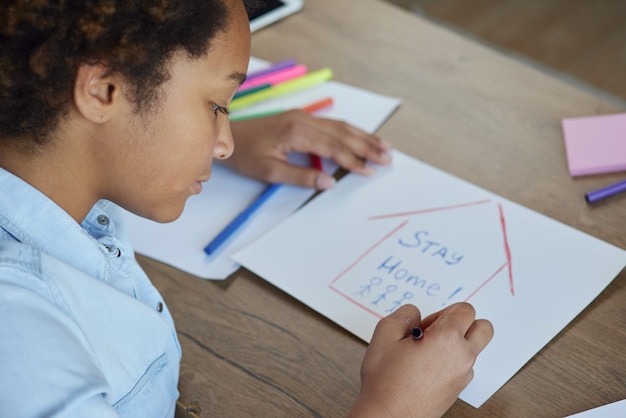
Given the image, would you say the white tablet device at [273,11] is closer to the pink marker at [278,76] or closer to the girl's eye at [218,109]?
the pink marker at [278,76]

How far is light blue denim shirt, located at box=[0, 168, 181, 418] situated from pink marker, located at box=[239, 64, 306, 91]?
0.37 m

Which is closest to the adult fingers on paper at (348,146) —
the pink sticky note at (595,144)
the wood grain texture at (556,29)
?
the pink sticky note at (595,144)

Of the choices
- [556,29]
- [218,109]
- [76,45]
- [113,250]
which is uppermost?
[76,45]

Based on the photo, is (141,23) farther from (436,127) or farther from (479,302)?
(436,127)

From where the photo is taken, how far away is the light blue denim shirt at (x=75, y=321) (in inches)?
23.8

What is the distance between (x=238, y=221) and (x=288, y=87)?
29cm

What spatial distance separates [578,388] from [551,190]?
0.96 feet

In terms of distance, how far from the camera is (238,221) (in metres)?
1.00

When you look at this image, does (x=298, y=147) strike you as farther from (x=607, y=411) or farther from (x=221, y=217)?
(x=607, y=411)

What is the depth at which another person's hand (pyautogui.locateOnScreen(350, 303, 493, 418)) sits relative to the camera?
28.8 inches

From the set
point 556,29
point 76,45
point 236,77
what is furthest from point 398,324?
point 556,29

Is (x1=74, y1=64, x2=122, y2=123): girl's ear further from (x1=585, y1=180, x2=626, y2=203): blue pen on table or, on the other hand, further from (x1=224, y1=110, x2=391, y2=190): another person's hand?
(x1=585, y1=180, x2=626, y2=203): blue pen on table

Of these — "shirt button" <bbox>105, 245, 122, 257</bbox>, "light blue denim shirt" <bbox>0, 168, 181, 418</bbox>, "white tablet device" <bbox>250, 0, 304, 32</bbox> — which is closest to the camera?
"light blue denim shirt" <bbox>0, 168, 181, 418</bbox>

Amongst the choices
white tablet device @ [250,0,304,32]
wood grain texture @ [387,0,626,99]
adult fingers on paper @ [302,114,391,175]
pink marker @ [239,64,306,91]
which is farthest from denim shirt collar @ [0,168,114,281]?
wood grain texture @ [387,0,626,99]
